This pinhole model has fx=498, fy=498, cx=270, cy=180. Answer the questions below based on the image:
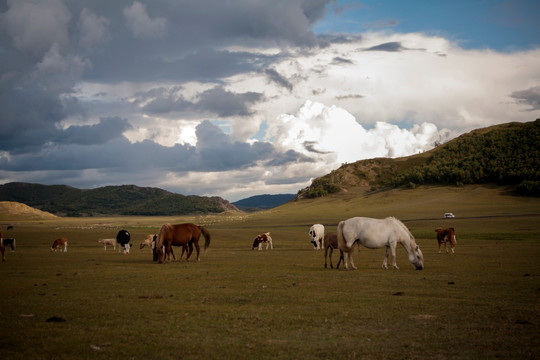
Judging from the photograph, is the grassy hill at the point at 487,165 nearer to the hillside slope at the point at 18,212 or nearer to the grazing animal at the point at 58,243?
the hillside slope at the point at 18,212

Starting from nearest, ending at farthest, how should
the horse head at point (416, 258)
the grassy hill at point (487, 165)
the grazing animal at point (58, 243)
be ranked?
1. the horse head at point (416, 258)
2. the grazing animal at point (58, 243)
3. the grassy hill at point (487, 165)

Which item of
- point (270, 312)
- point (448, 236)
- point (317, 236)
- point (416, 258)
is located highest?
point (448, 236)

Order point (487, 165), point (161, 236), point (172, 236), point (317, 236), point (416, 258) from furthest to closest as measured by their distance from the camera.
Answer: point (487, 165) < point (317, 236) < point (172, 236) < point (161, 236) < point (416, 258)

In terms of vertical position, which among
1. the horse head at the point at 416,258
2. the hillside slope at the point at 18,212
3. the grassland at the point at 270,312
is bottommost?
the grassland at the point at 270,312

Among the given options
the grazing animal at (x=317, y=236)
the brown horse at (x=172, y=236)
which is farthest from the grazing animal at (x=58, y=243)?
the grazing animal at (x=317, y=236)

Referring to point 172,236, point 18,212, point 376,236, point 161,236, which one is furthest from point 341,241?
point 18,212

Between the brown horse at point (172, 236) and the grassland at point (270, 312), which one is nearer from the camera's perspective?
the grassland at point (270, 312)

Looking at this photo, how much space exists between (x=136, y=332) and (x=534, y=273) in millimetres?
16974

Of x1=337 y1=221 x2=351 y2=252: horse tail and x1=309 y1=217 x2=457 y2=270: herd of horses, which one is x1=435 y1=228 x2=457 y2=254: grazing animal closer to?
x1=309 y1=217 x2=457 y2=270: herd of horses

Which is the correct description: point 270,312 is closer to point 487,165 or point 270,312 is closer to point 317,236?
point 317,236

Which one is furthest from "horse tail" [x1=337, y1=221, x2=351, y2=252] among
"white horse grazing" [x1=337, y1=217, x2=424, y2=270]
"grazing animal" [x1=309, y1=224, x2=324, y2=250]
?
"grazing animal" [x1=309, y1=224, x2=324, y2=250]

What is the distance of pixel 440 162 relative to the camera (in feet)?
534

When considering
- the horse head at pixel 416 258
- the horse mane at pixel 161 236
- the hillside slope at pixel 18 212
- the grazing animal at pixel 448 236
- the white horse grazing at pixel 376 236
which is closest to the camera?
the horse head at pixel 416 258

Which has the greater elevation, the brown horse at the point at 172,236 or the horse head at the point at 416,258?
the brown horse at the point at 172,236
